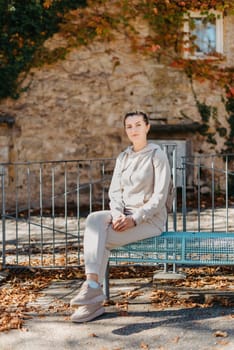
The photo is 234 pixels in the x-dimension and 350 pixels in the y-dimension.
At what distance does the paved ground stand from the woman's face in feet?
4.67

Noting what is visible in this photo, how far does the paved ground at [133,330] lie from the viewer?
146 inches

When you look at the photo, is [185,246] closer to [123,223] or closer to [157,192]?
[157,192]

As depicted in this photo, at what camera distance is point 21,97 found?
11.3 meters

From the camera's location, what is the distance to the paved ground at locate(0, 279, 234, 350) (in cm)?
371

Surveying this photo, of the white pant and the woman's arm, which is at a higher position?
the woman's arm

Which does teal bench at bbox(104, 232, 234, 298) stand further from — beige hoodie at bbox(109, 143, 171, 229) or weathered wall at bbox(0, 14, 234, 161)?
weathered wall at bbox(0, 14, 234, 161)

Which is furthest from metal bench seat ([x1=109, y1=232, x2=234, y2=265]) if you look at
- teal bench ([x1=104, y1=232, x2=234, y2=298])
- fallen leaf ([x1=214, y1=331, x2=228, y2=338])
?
fallen leaf ([x1=214, y1=331, x2=228, y2=338])

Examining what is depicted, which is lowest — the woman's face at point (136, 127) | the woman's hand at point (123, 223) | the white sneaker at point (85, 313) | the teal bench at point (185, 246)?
the white sneaker at point (85, 313)

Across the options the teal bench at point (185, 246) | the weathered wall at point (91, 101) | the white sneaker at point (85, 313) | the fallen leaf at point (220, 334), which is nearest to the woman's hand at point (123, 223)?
the teal bench at point (185, 246)

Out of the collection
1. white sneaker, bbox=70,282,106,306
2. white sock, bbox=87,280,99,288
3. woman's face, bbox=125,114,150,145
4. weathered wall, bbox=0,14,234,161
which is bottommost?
white sneaker, bbox=70,282,106,306

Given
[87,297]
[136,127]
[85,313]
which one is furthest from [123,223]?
[136,127]

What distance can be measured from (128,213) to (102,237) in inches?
15.6

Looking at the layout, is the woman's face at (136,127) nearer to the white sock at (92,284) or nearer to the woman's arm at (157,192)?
the woman's arm at (157,192)

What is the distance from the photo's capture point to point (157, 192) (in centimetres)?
438
